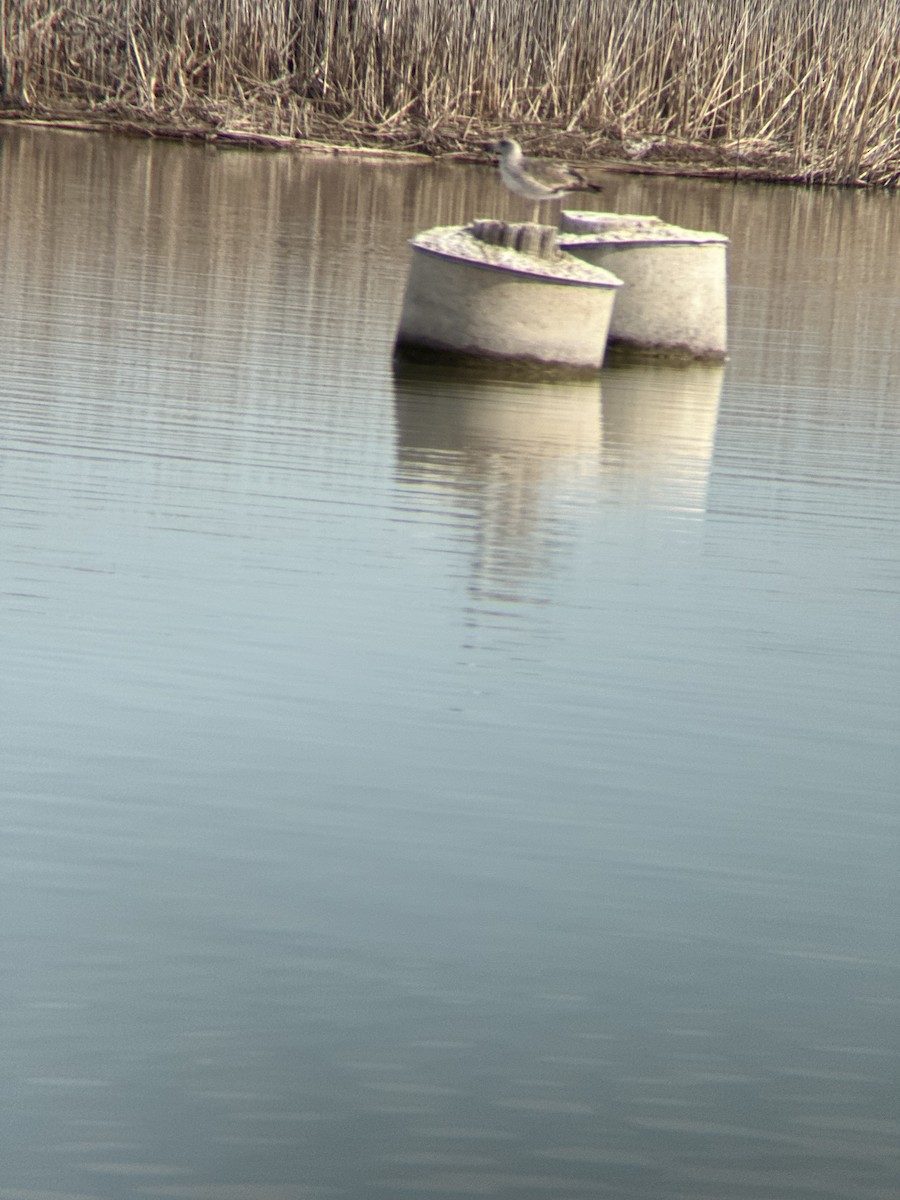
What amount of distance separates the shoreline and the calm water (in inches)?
743

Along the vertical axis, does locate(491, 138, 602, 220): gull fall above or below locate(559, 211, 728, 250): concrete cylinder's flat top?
above

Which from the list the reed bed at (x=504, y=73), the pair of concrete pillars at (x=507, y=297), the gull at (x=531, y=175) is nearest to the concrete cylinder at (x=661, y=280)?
the pair of concrete pillars at (x=507, y=297)

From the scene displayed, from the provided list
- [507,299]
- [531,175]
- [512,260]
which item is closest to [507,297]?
[507,299]

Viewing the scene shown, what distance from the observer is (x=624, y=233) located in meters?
12.7

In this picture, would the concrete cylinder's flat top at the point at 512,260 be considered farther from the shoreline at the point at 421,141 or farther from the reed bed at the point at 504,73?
the reed bed at the point at 504,73

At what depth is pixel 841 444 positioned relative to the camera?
33.7ft

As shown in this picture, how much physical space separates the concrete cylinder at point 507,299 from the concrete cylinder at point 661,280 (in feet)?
3.52

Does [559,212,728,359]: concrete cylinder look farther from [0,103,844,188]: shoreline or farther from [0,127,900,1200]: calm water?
[0,103,844,188]: shoreline

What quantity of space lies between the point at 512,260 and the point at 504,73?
63.7ft

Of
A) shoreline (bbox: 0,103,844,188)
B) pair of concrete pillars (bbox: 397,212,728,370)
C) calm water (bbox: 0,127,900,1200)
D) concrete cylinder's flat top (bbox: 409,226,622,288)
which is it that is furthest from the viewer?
shoreline (bbox: 0,103,844,188)

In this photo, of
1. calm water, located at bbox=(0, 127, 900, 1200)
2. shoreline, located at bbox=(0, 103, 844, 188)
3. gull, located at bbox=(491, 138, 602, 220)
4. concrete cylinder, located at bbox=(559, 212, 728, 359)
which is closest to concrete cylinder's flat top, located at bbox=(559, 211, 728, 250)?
concrete cylinder, located at bbox=(559, 212, 728, 359)

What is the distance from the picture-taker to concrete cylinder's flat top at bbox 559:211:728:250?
12570 mm

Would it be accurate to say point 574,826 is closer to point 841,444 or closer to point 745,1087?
point 745,1087

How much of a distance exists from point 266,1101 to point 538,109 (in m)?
27.6
